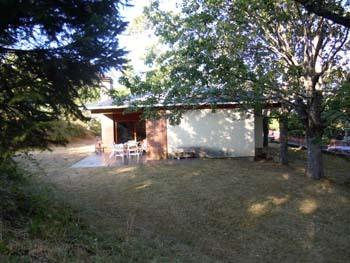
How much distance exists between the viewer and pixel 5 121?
399cm

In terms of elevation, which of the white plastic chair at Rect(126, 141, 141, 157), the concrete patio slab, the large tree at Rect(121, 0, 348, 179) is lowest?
the concrete patio slab

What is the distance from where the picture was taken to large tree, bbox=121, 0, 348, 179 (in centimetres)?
887

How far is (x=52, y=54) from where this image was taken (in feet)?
14.5

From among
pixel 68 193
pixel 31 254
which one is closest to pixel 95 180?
pixel 68 193

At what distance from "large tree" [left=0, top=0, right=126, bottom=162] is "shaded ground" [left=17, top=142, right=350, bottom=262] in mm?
1121

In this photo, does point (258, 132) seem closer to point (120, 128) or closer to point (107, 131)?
point (120, 128)

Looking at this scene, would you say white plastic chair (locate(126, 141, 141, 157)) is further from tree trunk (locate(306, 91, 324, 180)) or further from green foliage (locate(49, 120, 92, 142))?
green foliage (locate(49, 120, 92, 142))

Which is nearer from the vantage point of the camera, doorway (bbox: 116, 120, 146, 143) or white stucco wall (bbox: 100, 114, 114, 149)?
white stucco wall (bbox: 100, 114, 114, 149)

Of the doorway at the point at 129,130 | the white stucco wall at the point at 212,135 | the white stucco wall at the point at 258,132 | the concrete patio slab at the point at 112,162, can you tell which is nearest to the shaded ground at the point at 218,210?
the concrete patio slab at the point at 112,162

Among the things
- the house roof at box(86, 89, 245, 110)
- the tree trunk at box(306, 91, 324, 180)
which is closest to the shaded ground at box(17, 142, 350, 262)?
the tree trunk at box(306, 91, 324, 180)

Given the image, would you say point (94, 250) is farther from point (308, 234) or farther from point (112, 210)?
point (308, 234)

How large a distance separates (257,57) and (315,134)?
3277 millimetres

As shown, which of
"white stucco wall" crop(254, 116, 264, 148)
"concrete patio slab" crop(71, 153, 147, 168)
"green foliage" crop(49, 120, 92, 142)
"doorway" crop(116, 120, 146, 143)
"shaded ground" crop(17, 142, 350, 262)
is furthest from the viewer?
"doorway" crop(116, 120, 146, 143)

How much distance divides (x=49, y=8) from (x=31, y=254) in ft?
10.1
